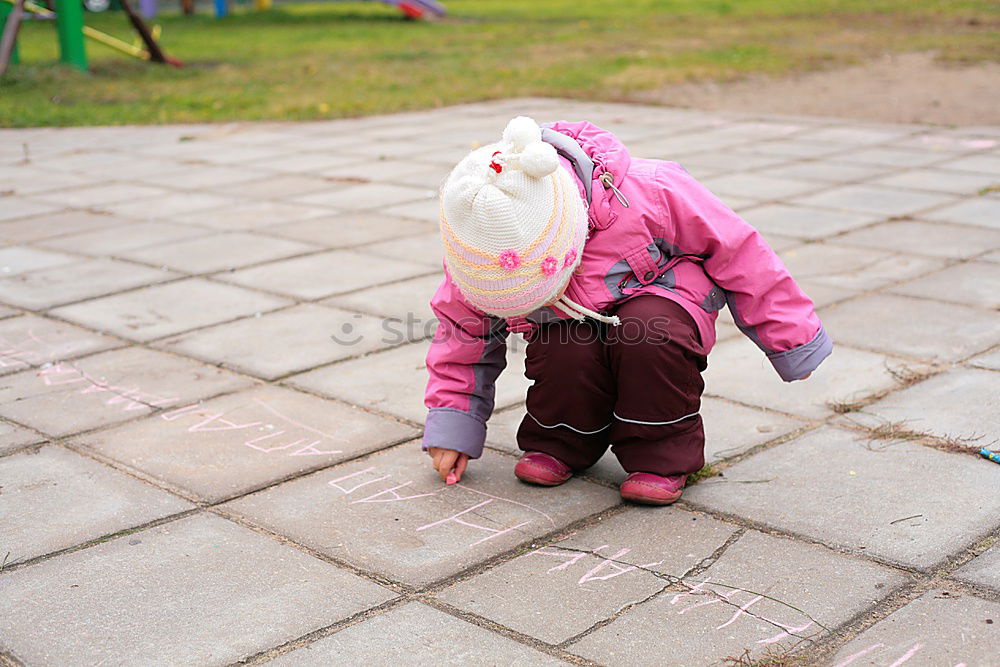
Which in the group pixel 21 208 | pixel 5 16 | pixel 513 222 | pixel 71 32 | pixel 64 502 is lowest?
pixel 64 502

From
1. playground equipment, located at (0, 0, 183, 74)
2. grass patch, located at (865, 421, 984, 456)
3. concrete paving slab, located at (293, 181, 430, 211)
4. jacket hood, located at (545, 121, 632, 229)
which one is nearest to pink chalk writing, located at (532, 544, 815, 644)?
jacket hood, located at (545, 121, 632, 229)

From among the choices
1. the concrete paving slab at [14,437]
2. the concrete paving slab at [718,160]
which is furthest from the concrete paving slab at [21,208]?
the concrete paving slab at [718,160]

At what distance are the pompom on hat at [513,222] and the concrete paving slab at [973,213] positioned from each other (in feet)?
11.3

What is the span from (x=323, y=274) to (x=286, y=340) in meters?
0.83

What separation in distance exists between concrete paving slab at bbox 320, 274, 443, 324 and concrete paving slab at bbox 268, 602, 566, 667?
187cm

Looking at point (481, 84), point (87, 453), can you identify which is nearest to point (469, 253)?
point (87, 453)

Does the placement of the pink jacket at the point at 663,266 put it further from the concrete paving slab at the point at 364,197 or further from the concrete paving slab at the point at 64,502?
the concrete paving slab at the point at 364,197

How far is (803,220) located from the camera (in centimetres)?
541

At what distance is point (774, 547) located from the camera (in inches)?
95.0

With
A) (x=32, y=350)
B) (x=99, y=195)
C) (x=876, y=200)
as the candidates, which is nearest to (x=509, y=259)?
(x=32, y=350)

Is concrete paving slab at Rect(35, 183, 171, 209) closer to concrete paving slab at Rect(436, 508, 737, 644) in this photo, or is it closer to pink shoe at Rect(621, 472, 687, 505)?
pink shoe at Rect(621, 472, 687, 505)

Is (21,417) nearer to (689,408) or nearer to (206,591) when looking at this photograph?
(206,591)

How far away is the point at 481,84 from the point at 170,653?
9.35 metres

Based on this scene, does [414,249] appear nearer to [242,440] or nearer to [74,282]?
[74,282]
